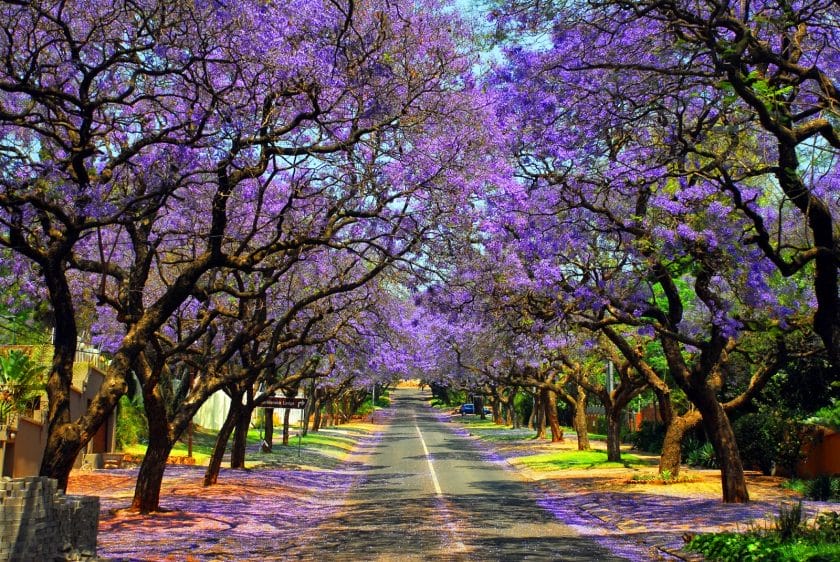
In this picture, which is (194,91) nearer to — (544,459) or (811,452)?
(811,452)

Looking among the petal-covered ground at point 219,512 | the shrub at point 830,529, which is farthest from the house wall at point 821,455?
the petal-covered ground at point 219,512

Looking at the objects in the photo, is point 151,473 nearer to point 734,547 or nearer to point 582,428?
point 734,547

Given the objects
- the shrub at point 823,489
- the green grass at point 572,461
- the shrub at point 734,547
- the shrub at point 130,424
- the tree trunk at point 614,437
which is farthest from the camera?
the shrub at point 130,424

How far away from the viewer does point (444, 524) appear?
15.6 m

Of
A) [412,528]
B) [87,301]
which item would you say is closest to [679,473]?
[412,528]

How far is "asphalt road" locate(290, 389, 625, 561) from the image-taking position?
12.4 m

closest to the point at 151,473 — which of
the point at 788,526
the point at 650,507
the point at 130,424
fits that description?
the point at 650,507

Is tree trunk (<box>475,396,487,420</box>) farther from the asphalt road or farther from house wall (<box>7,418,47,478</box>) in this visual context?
house wall (<box>7,418,47,478</box>)

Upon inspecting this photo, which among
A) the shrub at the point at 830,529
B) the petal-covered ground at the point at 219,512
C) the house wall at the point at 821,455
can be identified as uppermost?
the house wall at the point at 821,455

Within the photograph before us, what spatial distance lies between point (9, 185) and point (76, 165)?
0.99 metres

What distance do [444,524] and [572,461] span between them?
17194mm

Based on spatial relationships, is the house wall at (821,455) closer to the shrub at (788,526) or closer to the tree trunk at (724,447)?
the tree trunk at (724,447)

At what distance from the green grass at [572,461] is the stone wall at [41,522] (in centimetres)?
2128

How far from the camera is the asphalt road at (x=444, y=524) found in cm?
1240
